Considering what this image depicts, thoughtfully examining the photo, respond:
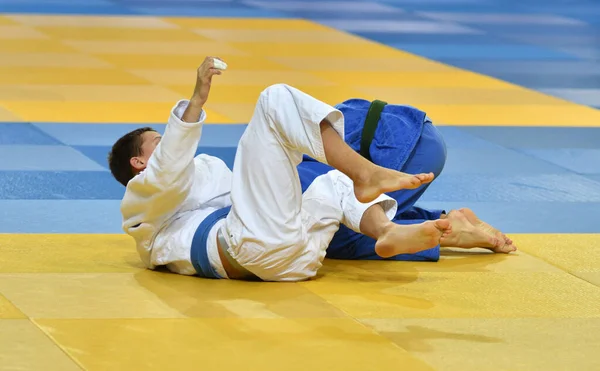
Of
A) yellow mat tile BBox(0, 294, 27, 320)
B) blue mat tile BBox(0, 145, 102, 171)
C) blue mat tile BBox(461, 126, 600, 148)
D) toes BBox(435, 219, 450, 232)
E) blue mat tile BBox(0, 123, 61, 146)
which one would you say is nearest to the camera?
yellow mat tile BBox(0, 294, 27, 320)

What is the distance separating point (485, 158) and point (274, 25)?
9202 mm

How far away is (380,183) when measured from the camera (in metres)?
Result: 5.88

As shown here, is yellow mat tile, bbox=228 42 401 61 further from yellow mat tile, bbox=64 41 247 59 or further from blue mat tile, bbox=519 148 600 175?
blue mat tile, bbox=519 148 600 175

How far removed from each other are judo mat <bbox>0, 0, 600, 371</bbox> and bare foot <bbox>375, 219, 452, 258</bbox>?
22 cm

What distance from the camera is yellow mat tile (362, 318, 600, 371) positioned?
201 inches

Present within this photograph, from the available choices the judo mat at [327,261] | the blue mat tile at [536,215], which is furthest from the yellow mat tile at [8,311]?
the blue mat tile at [536,215]

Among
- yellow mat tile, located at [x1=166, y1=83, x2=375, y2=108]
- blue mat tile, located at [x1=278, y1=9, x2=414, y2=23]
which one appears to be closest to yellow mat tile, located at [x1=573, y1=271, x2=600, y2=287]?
yellow mat tile, located at [x1=166, y1=83, x2=375, y2=108]

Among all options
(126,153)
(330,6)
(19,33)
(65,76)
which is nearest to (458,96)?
(65,76)

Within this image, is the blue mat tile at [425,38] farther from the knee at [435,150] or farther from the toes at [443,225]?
the toes at [443,225]

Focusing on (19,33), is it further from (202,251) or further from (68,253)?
(202,251)

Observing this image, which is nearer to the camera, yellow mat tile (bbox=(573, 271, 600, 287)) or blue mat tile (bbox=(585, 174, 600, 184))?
Answer: yellow mat tile (bbox=(573, 271, 600, 287))

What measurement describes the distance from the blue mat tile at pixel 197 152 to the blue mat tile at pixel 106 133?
131 millimetres

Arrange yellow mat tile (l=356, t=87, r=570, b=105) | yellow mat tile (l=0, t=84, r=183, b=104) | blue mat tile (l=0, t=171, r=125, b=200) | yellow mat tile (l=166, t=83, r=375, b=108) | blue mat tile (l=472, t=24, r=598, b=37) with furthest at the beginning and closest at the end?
1. blue mat tile (l=472, t=24, r=598, b=37)
2. yellow mat tile (l=356, t=87, r=570, b=105)
3. yellow mat tile (l=0, t=84, r=183, b=104)
4. yellow mat tile (l=166, t=83, r=375, b=108)
5. blue mat tile (l=0, t=171, r=125, b=200)

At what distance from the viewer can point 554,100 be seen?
13.0 meters
